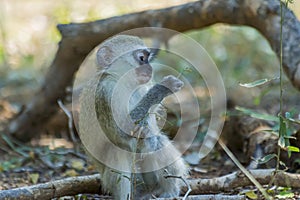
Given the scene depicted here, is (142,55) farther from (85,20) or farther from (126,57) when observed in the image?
(85,20)

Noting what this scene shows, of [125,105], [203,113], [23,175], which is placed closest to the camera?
[125,105]

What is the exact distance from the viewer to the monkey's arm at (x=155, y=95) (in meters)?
3.16

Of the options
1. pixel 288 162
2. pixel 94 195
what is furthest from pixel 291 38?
pixel 94 195

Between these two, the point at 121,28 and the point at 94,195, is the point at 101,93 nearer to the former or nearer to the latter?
the point at 94,195

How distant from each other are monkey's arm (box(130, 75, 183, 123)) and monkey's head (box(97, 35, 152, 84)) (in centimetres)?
28

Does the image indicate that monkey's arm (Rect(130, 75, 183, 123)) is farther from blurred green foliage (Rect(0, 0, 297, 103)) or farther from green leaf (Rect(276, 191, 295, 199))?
blurred green foliage (Rect(0, 0, 297, 103))

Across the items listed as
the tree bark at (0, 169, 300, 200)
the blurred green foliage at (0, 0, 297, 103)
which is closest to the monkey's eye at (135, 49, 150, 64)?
the tree bark at (0, 169, 300, 200)

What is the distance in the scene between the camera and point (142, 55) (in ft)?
11.7

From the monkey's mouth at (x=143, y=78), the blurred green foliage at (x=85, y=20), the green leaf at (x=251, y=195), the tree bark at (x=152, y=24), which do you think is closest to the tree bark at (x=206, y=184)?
the green leaf at (x=251, y=195)

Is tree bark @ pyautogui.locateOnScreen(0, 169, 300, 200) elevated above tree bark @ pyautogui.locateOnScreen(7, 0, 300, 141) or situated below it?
below

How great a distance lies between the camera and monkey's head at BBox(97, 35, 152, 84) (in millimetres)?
3525

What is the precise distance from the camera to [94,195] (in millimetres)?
3654

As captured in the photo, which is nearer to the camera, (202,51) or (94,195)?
(94,195)

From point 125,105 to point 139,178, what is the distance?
45 cm
